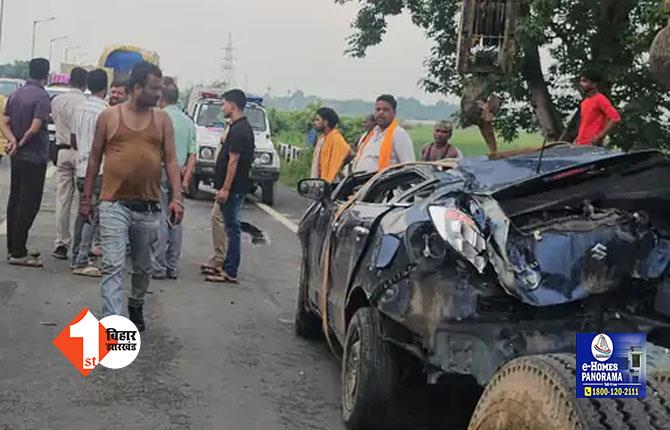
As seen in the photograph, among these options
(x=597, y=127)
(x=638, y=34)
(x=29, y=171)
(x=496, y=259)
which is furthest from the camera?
(x=638, y=34)

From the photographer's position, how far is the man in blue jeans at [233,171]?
31.7 ft

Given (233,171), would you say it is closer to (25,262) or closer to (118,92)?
(118,92)

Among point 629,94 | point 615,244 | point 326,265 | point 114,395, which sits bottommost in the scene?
point 114,395

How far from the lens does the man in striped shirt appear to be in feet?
30.9

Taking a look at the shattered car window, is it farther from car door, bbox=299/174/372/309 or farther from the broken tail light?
the broken tail light

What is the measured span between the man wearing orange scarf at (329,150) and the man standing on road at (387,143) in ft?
3.60

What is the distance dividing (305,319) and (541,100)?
1329cm

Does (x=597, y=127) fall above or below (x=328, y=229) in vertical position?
above

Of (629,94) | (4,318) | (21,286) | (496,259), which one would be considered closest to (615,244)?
(496,259)

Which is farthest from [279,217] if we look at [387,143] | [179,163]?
[387,143]

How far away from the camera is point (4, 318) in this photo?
25.3 ft

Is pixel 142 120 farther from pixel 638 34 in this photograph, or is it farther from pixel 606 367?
pixel 638 34

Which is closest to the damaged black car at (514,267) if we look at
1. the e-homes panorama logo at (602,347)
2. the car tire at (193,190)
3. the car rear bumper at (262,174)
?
the e-homes panorama logo at (602,347)

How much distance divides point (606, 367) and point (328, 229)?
4030 millimetres
